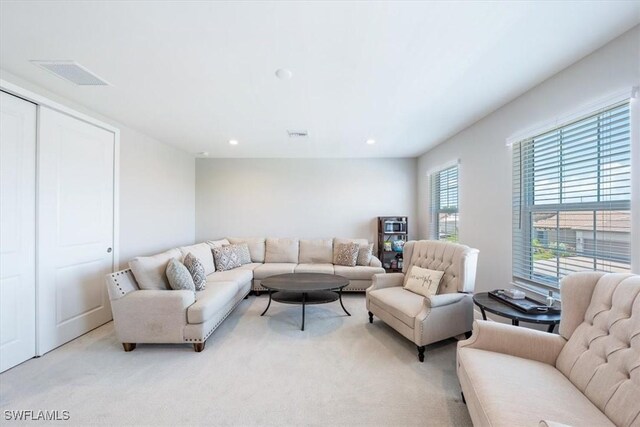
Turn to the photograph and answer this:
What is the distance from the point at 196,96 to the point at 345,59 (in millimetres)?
1568

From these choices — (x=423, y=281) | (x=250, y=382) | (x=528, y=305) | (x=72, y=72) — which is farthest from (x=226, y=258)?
(x=528, y=305)

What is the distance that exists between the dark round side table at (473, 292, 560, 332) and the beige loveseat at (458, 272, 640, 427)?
9.1 inches

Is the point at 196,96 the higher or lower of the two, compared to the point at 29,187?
higher

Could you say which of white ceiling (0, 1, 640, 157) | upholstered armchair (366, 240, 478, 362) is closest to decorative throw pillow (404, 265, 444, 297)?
upholstered armchair (366, 240, 478, 362)

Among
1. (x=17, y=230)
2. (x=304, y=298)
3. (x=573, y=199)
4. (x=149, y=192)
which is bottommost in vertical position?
(x=304, y=298)

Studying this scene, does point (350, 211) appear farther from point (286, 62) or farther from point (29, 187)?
point (29, 187)

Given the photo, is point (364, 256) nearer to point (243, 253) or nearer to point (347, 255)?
point (347, 255)

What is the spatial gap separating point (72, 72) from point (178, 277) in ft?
6.66

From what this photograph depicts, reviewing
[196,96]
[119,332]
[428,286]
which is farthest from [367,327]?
[196,96]

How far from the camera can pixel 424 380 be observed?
6.93 feet

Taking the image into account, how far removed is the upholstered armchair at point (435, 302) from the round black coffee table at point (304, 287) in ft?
1.60

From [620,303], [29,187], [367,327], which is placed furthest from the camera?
[367,327]

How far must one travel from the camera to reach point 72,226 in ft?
9.12

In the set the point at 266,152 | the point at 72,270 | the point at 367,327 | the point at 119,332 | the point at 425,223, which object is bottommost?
the point at 367,327
